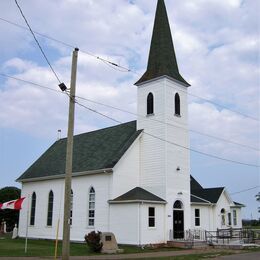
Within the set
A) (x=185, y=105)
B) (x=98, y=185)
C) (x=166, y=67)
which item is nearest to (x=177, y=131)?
(x=185, y=105)

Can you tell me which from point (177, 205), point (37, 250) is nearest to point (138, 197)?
point (177, 205)

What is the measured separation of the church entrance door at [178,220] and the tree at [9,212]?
90.7 ft

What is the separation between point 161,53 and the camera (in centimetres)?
3606

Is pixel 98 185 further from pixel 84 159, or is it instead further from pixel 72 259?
pixel 72 259

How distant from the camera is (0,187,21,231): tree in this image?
5347cm

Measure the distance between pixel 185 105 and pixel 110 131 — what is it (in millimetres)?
7742

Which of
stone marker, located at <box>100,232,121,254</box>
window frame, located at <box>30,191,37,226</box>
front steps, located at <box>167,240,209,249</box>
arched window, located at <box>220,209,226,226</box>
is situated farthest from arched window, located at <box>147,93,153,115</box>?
window frame, located at <box>30,191,37,226</box>

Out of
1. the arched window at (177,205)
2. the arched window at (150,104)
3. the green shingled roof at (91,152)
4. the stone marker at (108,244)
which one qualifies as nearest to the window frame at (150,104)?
the arched window at (150,104)

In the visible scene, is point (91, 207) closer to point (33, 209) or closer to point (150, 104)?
point (150, 104)

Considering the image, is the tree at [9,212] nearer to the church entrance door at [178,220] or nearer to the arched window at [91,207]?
the arched window at [91,207]

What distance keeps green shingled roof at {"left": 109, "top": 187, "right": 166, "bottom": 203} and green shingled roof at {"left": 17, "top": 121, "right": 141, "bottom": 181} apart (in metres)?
2.49

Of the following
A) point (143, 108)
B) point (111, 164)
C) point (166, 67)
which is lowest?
point (111, 164)

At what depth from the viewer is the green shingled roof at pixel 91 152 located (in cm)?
3350

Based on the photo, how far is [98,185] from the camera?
32656 mm
